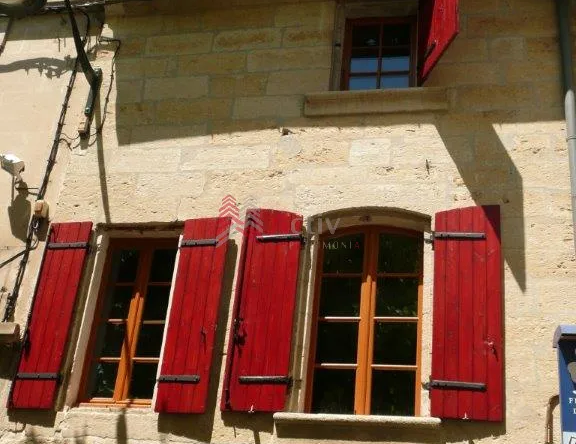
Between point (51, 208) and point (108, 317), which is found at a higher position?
point (51, 208)

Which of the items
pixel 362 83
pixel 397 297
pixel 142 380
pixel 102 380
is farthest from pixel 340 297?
pixel 362 83

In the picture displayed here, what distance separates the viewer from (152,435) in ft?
16.2

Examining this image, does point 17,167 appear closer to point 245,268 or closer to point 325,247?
point 245,268

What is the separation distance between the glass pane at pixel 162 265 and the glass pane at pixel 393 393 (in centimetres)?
180

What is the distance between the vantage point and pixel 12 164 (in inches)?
243

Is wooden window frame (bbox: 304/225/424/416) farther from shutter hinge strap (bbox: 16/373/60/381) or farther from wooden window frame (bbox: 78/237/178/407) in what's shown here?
shutter hinge strap (bbox: 16/373/60/381)

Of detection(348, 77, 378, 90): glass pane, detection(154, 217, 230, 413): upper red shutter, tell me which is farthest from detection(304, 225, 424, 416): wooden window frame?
detection(348, 77, 378, 90): glass pane

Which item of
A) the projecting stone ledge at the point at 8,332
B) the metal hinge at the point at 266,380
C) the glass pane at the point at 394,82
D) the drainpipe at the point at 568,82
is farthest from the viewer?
the glass pane at the point at 394,82

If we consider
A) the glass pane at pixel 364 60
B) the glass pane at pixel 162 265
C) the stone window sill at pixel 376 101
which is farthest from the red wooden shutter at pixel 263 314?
the glass pane at pixel 364 60

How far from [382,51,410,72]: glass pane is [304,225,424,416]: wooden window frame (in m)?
1.62

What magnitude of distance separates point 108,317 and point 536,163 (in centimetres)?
339

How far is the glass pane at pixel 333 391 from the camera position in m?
5.02

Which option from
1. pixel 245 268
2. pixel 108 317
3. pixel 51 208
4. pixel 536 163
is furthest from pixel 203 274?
pixel 536 163

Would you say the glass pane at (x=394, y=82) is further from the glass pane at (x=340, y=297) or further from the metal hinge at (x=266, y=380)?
the metal hinge at (x=266, y=380)
